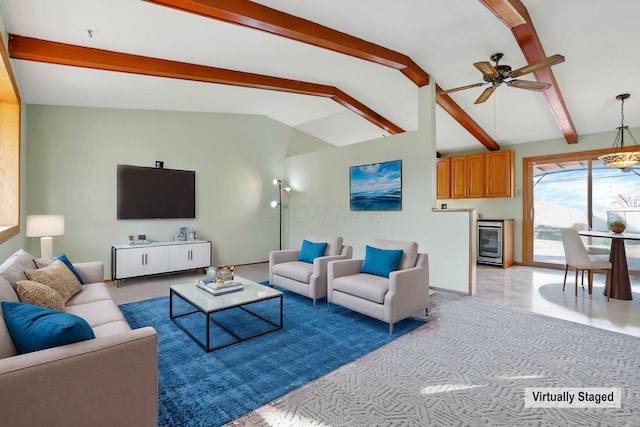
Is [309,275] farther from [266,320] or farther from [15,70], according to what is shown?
[15,70]

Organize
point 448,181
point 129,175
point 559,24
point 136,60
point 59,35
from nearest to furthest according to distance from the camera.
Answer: point 59,35 < point 559,24 < point 136,60 < point 129,175 < point 448,181

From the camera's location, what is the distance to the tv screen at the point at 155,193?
5.22 meters

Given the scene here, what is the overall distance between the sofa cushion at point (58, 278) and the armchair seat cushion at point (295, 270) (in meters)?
2.21

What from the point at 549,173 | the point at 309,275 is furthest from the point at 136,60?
the point at 549,173

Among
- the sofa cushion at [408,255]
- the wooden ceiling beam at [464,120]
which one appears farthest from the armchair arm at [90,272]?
the wooden ceiling beam at [464,120]

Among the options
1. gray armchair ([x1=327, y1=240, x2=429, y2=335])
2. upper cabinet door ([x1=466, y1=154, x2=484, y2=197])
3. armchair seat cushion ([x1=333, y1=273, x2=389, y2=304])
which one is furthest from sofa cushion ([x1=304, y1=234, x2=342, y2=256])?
upper cabinet door ([x1=466, y1=154, x2=484, y2=197])

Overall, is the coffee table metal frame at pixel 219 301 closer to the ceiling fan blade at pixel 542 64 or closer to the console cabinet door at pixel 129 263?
the console cabinet door at pixel 129 263

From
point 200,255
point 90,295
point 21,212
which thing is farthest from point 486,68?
point 21,212

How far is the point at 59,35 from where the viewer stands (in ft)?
9.98

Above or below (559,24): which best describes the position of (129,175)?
below

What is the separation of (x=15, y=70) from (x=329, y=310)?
444 cm

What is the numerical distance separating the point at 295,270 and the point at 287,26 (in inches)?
110

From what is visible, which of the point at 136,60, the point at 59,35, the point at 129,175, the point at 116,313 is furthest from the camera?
the point at 129,175

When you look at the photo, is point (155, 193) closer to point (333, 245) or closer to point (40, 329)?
point (333, 245)
